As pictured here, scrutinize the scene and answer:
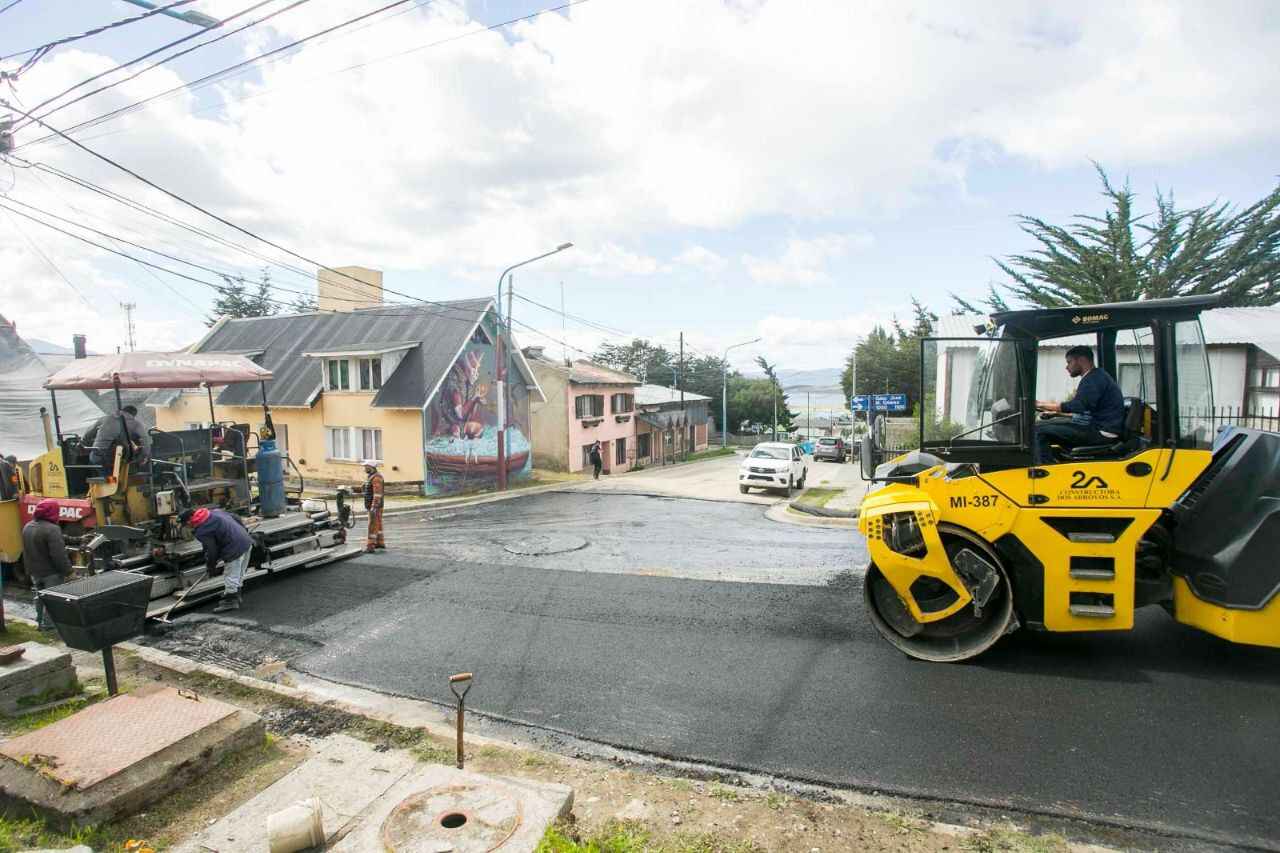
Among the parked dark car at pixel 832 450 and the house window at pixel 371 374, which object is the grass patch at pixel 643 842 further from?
the parked dark car at pixel 832 450

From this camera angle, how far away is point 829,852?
3.43 meters

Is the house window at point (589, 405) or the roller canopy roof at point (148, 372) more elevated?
the roller canopy roof at point (148, 372)

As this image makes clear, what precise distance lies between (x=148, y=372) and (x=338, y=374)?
17620mm

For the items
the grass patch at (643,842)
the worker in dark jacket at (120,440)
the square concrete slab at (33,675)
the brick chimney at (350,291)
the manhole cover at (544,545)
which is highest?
the brick chimney at (350,291)

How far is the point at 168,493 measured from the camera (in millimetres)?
8477

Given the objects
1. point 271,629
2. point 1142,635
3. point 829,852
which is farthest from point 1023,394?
point 271,629

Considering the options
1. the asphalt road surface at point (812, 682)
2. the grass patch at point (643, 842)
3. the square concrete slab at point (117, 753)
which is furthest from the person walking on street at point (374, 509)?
the grass patch at point (643, 842)

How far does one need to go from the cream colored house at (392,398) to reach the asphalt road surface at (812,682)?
1499cm

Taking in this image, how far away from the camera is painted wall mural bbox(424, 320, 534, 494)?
78.7 feet

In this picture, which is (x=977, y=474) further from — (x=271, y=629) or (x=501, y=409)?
(x=501, y=409)

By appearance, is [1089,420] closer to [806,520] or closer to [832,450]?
[806,520]

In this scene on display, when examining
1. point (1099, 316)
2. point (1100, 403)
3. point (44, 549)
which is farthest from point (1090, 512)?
point (44, 549)

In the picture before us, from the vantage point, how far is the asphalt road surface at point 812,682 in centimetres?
403

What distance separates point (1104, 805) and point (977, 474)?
240 cm
